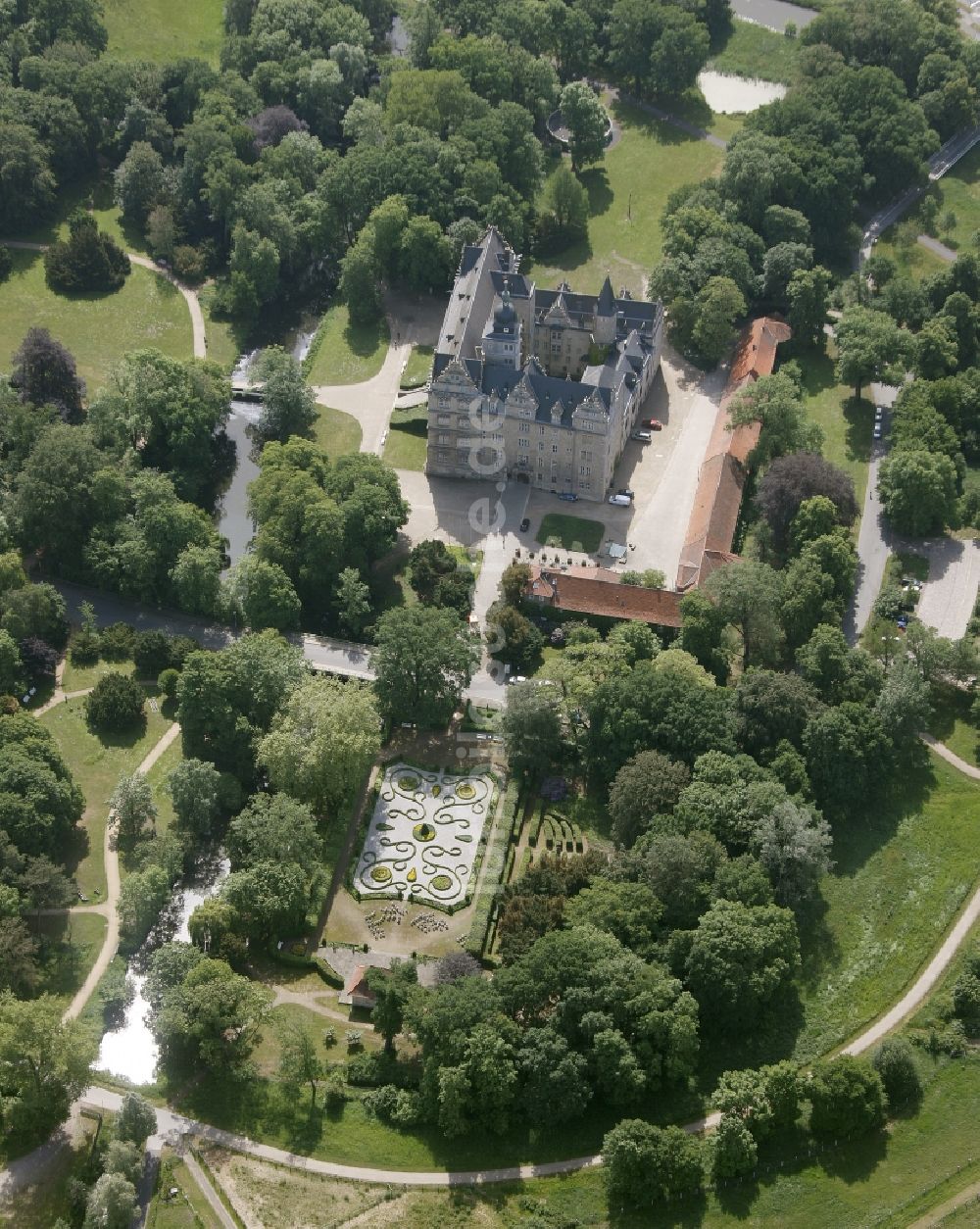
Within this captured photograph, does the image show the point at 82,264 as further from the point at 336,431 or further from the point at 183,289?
the point at 336,431

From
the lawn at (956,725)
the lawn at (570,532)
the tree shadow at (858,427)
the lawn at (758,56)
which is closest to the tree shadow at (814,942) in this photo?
the lawn at (956,725)

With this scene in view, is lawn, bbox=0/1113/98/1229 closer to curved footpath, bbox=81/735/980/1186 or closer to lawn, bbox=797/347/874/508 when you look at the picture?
curved footpath, bbox=81/735/980/1186

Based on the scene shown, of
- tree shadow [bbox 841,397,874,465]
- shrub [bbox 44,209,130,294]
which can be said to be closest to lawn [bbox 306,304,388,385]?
shrub [bbox 44,209,130,294]

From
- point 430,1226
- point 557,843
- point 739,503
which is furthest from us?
point 739,503

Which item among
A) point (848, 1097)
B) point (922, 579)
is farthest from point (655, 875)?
point (922, 579)

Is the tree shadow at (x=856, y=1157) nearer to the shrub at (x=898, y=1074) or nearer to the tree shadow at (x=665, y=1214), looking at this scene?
the shrub at (x=898, y=1074)

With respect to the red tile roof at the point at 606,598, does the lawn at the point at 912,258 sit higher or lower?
higher

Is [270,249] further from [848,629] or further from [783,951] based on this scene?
[783,951]
